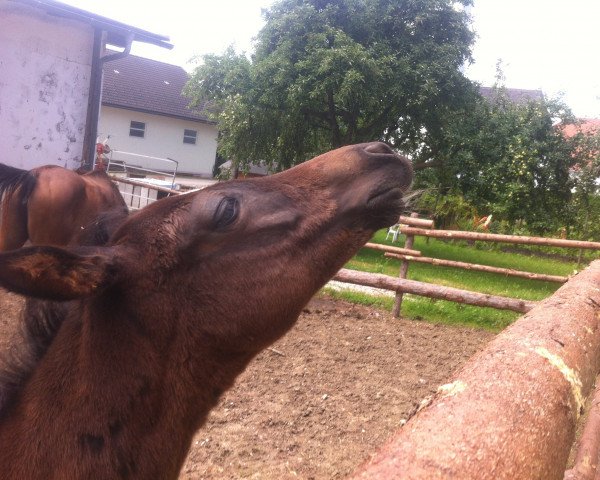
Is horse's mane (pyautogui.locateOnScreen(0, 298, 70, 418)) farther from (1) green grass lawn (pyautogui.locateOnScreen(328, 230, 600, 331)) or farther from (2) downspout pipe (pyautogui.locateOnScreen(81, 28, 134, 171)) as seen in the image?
(2) downspout pipe (pyautogui.locateOnScreen(81, 28, 134, 171))

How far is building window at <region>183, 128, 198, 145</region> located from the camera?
3338 centimetres

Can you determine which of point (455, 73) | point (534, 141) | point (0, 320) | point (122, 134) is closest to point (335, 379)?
point (0, 320)

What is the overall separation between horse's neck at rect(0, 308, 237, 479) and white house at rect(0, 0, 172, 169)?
7.74 meters

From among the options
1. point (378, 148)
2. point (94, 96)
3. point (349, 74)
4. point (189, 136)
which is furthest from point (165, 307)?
point (189, 136)

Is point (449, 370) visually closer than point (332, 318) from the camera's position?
Yes

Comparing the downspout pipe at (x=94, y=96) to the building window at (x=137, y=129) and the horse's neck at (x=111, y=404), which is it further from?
the building window at (x=137, y=129)

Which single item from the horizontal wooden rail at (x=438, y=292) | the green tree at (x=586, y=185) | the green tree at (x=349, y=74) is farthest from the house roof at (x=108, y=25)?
A: the green tree at (x=586, y=185)

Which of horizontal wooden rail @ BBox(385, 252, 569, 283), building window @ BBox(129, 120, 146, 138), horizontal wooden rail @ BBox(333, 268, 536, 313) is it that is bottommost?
horizontal wooden rail @ BBox(333, 268, 536, 313)

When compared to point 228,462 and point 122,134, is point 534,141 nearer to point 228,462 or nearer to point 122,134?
point 228,462

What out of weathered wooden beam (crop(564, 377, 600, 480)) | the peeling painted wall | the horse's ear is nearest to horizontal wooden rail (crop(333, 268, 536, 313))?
weathered wooden beam (crop(564, 377, 600, 480))

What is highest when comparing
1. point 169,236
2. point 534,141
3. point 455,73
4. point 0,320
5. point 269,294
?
point 455,73

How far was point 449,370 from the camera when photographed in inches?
243

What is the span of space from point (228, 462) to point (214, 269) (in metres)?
2.48

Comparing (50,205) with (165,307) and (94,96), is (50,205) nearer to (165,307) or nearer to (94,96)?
(94,96)
